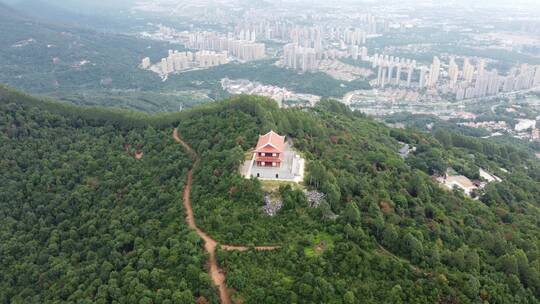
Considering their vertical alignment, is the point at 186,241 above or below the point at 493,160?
above

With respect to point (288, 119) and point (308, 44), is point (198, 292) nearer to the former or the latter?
point (288, 119)

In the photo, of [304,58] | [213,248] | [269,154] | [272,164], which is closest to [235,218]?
[213,248]

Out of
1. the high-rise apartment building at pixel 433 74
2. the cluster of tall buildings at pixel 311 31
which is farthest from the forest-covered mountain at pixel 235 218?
the cluster of tall buildings at pixel 311 31

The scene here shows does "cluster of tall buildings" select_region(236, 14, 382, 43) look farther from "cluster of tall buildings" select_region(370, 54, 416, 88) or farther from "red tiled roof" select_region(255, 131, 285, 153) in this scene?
"red tiled roof" select_region(255, 131, 285, 153)

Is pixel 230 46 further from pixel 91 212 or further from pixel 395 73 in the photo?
pixel 91 212

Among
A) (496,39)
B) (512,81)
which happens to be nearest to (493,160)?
(512,81)

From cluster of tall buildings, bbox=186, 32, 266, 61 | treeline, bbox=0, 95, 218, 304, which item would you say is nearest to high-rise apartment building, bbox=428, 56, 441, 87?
cluster of tall buildings, bbox=186, 32, 266, 61
